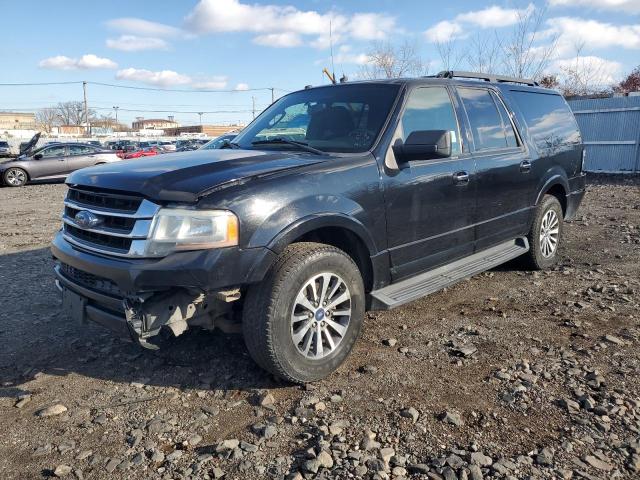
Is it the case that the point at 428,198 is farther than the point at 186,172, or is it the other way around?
the point at 428,198

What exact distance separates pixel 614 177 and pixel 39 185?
19.0m

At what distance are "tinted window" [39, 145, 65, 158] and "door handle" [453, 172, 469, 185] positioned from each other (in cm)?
1733

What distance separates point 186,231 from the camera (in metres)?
2.79

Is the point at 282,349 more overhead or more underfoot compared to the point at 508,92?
more underfoot

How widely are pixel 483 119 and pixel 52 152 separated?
1726 centimetres

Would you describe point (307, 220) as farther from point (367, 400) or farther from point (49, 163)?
point (49, 163)

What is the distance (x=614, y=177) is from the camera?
50.2 ft

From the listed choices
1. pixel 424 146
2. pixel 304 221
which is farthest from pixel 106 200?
pixel 424 146

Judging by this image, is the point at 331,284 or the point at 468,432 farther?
the point at 331,284

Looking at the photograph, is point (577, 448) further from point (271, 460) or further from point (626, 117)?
point (626, 117)

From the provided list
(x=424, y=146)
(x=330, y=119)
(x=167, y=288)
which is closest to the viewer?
(x=167, y=288)

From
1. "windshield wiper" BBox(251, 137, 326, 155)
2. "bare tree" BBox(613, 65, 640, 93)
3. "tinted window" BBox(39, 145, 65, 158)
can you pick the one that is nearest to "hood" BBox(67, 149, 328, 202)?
"windshield wiper" BBox(251, 137, 326, 155)

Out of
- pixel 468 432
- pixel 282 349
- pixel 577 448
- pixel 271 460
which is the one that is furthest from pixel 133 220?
pixel 577 448

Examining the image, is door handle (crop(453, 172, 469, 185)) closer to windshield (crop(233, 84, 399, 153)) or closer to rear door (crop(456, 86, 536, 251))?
rear door (crop(456, 86, 536, 251))
